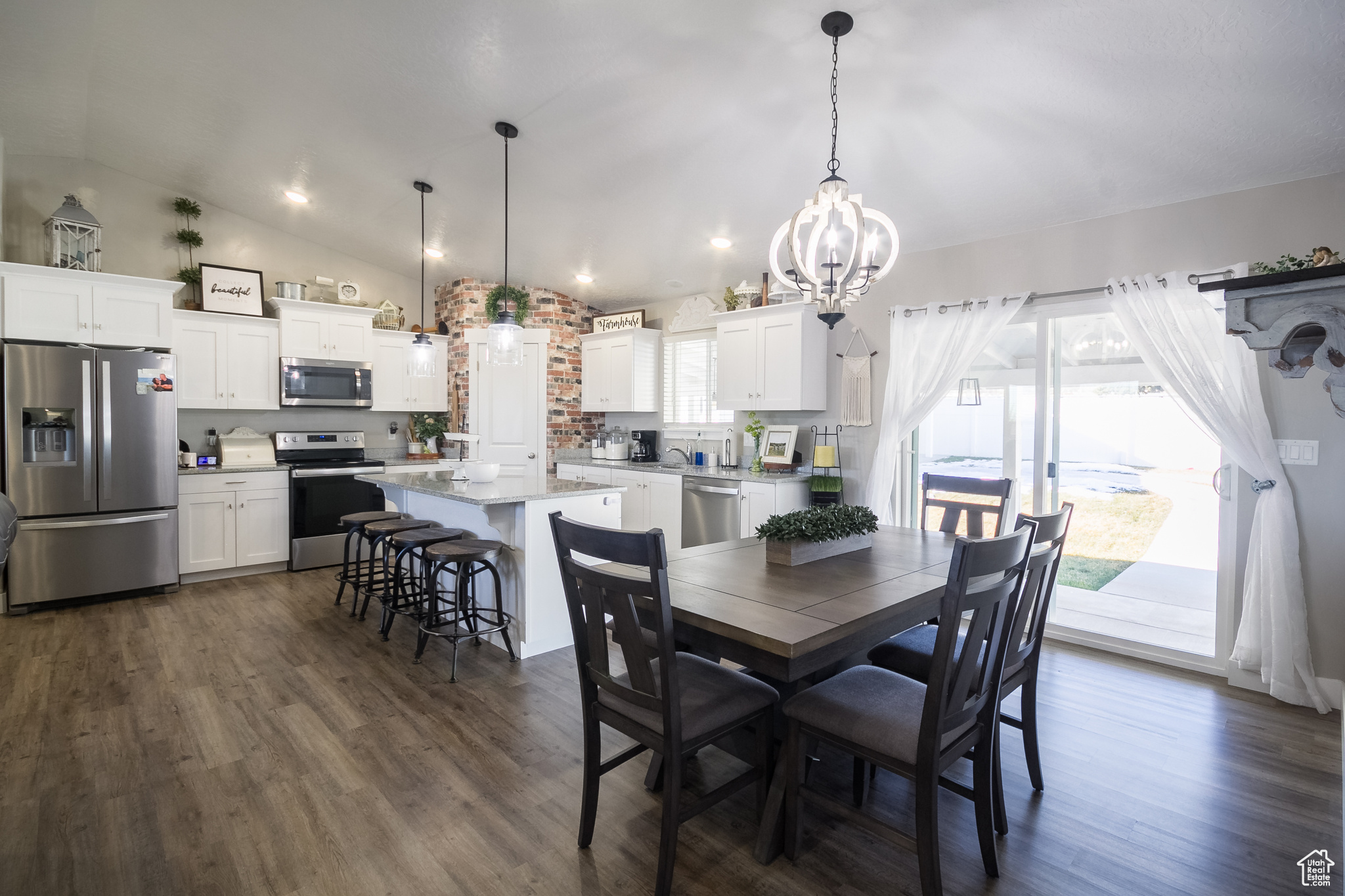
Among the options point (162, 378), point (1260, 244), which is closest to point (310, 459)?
point (162, 378)

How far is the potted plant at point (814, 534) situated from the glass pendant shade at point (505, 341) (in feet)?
5.51

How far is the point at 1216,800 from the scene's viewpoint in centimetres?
210

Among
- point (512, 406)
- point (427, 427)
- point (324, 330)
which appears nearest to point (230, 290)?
point (324, 330)

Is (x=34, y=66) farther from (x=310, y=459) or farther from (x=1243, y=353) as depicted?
(x=1243, y=353)

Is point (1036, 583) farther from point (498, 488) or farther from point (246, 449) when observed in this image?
point (246, 449)

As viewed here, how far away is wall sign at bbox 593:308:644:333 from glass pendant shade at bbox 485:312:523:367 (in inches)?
103

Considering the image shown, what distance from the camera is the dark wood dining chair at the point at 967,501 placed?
9.53ft

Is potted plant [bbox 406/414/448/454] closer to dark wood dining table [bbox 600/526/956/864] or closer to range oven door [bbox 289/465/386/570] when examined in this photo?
range oven door [bbox 289/465/386/570]

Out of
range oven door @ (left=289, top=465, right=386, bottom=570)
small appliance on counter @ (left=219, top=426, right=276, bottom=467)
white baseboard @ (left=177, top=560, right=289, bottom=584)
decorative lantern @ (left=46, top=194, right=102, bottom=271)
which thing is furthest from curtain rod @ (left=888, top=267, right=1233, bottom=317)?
decorative lantern @ (left=46, top=194, right=102, bottom=271)

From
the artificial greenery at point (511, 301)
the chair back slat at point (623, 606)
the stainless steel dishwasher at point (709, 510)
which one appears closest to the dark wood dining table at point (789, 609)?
the chair back slat at point (623, 606)

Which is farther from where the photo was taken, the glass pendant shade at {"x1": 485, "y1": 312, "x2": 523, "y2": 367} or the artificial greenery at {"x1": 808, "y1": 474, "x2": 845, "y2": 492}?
the artificial greenery at {"x1": 808, "y1": 474, "x2": 845, "y2": 492}

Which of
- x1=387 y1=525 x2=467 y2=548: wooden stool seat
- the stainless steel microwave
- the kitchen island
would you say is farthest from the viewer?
the stainless steel microwave

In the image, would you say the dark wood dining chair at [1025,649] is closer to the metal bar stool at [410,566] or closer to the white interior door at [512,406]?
the metal bar stool at [410,566]

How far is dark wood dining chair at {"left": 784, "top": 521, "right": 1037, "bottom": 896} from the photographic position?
1518mm
